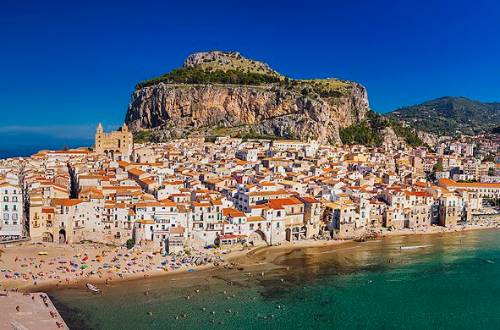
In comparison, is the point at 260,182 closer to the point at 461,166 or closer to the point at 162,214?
the point at 162,214

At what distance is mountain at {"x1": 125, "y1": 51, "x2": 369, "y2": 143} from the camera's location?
95375 mm

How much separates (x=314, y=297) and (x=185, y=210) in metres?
12.5

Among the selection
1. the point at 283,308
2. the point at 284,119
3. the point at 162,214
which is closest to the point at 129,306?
the point at 283,308

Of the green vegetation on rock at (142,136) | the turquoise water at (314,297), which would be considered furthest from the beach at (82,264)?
the green vegetation on rock at (142,136)

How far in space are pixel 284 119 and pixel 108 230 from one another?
2475 inches

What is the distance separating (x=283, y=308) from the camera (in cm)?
2814

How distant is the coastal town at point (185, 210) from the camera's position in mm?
34375

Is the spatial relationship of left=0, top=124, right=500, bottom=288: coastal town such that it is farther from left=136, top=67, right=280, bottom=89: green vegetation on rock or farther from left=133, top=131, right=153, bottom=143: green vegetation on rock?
left=136, top=67, right=280, bottom=89: green vegetation on rock

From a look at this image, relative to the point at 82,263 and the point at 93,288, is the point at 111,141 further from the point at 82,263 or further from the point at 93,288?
the point at 93,288

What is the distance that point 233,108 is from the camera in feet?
330

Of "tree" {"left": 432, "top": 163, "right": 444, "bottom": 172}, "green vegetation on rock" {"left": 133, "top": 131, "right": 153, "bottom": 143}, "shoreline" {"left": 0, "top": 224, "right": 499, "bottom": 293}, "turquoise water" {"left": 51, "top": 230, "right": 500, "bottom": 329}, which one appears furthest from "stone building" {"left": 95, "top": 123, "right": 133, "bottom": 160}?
"tree" {"left": 432, "top": 163, "right": 444, "bottom": 172}

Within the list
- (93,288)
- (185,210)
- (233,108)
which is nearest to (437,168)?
(233,108)

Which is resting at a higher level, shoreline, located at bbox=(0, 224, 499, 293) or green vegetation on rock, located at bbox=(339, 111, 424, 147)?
green vegetation on rock, located at bbox=(339, 111, 424, 147)

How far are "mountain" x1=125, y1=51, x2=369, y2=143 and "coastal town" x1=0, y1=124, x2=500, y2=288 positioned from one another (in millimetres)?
26866
